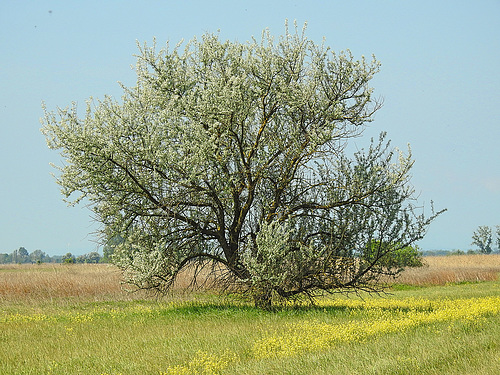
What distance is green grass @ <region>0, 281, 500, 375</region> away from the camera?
427 inches

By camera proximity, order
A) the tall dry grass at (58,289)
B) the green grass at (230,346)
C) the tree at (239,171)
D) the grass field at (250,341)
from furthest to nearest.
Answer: the tall dry grass at (58,289)
the tree at (239,171)
the grass field at (250,341)
the green grass at (230,346)

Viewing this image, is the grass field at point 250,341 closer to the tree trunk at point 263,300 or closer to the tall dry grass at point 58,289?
the tree trunk at point 263,300

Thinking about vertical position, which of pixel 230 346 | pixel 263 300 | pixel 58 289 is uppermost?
pixel 58 289

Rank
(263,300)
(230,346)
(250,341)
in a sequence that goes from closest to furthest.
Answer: (230,346) < (250,341) < (263,300)

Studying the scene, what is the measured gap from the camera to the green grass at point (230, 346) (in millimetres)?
10852

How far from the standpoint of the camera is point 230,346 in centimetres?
1343

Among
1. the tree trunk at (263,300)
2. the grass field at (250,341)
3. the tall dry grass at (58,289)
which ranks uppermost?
the tall dry grass at (58,289)

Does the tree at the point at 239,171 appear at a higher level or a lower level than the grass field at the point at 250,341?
higher

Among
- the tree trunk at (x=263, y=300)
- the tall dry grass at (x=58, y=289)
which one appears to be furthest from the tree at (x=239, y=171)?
the tall dry grass at (x=58, y=289)

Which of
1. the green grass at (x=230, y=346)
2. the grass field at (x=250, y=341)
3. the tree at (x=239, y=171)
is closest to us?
the green grass at (x=230, y=346)

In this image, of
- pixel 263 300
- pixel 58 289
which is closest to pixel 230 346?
pixel 263 300

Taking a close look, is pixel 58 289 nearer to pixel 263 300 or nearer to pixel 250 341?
pixel 263 300

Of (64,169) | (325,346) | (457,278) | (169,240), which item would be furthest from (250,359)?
(457,278)

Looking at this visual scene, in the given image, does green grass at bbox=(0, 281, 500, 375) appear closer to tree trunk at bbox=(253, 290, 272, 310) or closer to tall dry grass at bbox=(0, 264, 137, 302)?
tree trunk at bbox=(253, 290, 272, 310)
